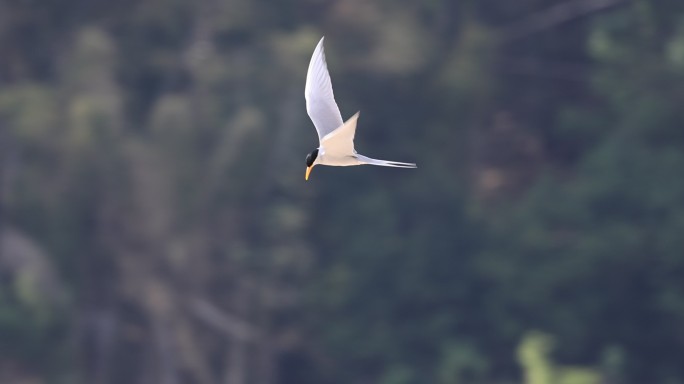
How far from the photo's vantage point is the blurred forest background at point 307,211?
52.9 ft

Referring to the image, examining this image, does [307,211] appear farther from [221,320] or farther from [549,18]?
[549,18]

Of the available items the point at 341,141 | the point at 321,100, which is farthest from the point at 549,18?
the point at 341,141

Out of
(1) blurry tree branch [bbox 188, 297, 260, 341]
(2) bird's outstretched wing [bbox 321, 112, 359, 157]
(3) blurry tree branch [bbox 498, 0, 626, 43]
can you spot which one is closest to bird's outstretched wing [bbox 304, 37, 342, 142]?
(2) bird's outstretched wing [bbox 321, 112, 359, 157]

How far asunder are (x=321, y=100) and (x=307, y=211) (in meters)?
8.31

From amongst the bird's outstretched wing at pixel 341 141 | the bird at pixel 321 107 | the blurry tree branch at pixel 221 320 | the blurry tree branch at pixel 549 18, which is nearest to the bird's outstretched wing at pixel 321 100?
the bird at pixel 321 107

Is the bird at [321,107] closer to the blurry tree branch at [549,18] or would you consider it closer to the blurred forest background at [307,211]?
the blurred forest background at [307,211]

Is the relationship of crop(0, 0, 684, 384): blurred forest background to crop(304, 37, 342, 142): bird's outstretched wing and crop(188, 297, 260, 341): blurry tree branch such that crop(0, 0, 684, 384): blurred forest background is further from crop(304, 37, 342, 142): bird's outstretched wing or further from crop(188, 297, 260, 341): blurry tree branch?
crop(304, 37, 342, 142): bird's outstretched wing

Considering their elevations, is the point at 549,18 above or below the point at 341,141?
above

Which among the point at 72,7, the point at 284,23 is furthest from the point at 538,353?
the point at 72,7

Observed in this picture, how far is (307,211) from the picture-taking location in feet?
54.8

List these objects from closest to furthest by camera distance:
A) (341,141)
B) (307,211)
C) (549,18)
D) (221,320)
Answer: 1. (341,141)
2. (221,320)
3. (307,211)
4. (549,18)

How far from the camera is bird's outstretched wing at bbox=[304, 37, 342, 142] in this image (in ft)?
27.3

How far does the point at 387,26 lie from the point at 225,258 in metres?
3.09

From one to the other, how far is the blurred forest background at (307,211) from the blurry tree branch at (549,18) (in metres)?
0.60
